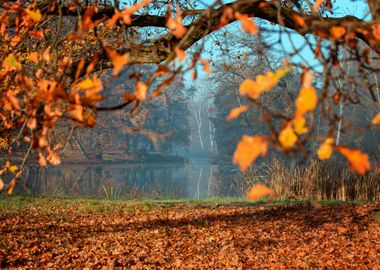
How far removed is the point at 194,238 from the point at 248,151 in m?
4.74

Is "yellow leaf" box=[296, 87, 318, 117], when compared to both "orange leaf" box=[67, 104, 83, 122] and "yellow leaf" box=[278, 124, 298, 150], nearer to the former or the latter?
"yellow leaf" box=[278, 124, 298, 150]

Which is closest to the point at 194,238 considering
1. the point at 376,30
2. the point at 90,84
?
the point at 376,30

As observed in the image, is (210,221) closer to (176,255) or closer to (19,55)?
(176,255)

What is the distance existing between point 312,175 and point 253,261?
519 cm

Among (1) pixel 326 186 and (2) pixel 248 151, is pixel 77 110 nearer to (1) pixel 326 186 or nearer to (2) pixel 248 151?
(2) pixel 248 151

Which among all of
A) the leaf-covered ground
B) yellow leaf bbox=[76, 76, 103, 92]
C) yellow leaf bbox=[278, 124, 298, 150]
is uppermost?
yellow leaf bbox=[76, 76, 103, 92]

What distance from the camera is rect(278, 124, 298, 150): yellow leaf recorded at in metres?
1.46

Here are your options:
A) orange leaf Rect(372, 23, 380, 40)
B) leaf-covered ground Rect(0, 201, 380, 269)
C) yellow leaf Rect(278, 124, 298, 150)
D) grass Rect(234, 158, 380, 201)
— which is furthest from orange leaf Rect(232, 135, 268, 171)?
grass Rect(234, 158, 380, 201)

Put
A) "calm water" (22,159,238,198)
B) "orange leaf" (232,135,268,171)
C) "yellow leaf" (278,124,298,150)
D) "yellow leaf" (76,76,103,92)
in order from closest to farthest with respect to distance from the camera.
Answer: "orange leaf" (232,135,268,171) → "yellow leaf" (278,124,298,150) → "yellow leaf" (76,76,103,92) → "calm water" (22,159,238,198)

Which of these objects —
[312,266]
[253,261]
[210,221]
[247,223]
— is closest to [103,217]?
[210,221]

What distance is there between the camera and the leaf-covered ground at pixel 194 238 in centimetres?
496

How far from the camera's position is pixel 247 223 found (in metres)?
6.87

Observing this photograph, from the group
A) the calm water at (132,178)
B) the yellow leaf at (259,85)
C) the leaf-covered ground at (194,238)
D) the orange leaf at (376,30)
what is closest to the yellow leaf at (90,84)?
the yellow leaf at (259,85)

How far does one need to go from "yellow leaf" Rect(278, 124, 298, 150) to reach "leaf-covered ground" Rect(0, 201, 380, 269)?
3.48 m
